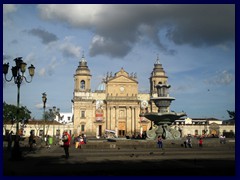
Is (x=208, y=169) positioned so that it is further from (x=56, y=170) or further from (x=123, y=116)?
(x=123, y=116)

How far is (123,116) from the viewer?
8475 cm

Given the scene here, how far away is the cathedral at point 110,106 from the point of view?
8269 cm

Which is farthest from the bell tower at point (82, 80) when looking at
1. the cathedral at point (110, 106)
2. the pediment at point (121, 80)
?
the pediment at point (121, 80)

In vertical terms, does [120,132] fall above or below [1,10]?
below

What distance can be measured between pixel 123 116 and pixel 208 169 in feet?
242

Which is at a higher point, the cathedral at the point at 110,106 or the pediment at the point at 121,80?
the pediment at the point at 121,80

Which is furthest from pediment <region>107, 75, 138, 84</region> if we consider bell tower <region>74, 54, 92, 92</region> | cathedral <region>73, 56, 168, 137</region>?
bell tower <region>74, 54, 92, 92</region>

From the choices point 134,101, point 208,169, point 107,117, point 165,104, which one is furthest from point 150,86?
point 208,169

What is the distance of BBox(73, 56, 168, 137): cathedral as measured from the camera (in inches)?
Result: 3255

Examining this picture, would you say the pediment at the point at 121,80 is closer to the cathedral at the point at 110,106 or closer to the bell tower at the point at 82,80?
the cathedral at the point at 110,106

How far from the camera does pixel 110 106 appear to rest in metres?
83.7

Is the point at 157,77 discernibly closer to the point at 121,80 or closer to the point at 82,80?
the point at 121,80

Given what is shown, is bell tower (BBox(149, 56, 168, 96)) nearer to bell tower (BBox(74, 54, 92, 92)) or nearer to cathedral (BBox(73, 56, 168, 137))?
cathedral (BBox(73, 56, 168, 137))

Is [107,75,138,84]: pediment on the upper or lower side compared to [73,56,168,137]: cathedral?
upper
